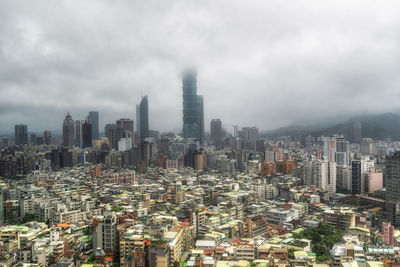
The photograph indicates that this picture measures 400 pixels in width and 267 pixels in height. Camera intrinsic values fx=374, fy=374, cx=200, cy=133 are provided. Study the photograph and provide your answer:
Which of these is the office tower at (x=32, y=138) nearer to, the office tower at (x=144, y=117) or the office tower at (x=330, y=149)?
the office tower at (x=144, y=117)

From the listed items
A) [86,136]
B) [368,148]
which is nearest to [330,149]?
[368,148]

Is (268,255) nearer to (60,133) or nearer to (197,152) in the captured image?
(197,152)

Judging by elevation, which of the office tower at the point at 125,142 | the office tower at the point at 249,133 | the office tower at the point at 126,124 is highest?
the office tower at the point at 126,124

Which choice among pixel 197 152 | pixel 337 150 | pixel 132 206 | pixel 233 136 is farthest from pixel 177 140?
pixel 132 206

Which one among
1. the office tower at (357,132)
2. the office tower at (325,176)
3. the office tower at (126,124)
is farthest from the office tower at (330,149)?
the office tower at (126,124)

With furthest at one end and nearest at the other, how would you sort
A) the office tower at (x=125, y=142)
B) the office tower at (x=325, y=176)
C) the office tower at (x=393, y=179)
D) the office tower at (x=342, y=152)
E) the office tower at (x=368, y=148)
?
the office tower at (x=125, y=142) → the office tower at (x=368, y=148) → the office tower at (x=342, y=152) → the office tower at (x=325, y=176) → the office tower at (x=393, y=179)

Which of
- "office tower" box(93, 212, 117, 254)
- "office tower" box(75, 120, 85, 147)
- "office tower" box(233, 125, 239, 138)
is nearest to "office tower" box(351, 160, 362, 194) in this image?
"office tower" box(93, 212, 117, 254)
